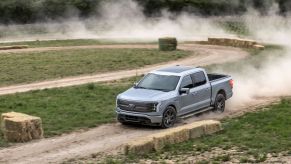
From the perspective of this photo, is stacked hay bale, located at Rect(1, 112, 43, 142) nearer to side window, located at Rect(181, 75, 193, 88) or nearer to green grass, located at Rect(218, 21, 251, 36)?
side window, located at Rect(181, 75, 193, 88)

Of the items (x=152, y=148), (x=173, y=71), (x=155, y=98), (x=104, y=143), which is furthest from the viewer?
(x=173, y=71)

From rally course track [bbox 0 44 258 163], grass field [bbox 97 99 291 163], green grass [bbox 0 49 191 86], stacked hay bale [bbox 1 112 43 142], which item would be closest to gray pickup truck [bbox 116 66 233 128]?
rally course track [bbox 0 44 258 163]

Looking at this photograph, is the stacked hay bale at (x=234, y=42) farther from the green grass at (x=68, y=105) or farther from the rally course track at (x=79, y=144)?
the rally course track at (x=79, y=144)

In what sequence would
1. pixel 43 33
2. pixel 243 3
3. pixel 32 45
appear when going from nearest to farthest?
pixel 32 45 → pixel 43 33 → pixel 243 3

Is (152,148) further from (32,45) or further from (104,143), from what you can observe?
(32,45)

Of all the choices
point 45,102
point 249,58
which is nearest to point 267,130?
point 45,102

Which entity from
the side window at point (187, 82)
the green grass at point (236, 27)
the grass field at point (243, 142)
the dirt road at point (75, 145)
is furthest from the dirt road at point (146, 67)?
the grass field at point (243, 142)

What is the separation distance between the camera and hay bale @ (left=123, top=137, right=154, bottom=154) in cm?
1588

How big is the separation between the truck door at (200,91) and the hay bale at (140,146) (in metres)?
5.01

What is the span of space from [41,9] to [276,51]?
30925 millimetres

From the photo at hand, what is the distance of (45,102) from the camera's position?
2428 centimetres

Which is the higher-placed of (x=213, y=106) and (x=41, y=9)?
(x=41, y=9)

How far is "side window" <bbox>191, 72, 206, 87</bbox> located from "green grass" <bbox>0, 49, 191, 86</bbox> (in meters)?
12.9

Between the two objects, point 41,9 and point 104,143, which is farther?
point 41,9
